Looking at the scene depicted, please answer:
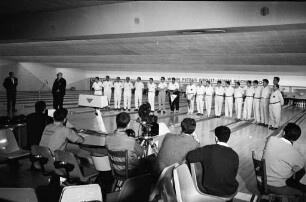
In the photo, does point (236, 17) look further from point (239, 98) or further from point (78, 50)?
point (78, 50)

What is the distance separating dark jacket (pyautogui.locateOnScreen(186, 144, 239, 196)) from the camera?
112 inches

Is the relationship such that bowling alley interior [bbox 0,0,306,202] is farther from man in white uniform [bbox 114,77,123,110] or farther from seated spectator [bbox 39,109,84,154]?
man in white uniform [bbox 114,77,123,110]

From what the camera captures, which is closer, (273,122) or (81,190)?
(81,190)

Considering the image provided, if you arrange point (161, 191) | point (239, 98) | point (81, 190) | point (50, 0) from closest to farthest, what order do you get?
point (81, 190) → point (161, 191) → point (50, 0) → point (239, 98)

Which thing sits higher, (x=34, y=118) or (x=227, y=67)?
(x=227, y=67)

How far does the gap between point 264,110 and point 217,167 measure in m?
8.44

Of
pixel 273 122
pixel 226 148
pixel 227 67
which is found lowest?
pixel 273 122

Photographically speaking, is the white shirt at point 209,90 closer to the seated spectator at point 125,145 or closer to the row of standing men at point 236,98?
the row of standing men at point 236,98

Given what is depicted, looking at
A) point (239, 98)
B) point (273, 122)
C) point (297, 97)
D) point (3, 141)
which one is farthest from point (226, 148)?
point (297, 97)

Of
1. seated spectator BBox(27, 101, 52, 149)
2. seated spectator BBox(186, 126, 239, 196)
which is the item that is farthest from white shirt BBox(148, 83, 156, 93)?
seated spectator BBox(186, 126, 239, 196)

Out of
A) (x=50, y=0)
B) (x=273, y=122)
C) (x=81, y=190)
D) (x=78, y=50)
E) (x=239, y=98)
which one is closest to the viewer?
(x=81, y=190)

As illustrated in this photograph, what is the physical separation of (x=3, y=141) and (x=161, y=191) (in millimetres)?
3154

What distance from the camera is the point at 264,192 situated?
3131mm

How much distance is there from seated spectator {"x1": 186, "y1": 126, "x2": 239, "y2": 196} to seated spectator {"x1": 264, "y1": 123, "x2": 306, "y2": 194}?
581 millimetres
